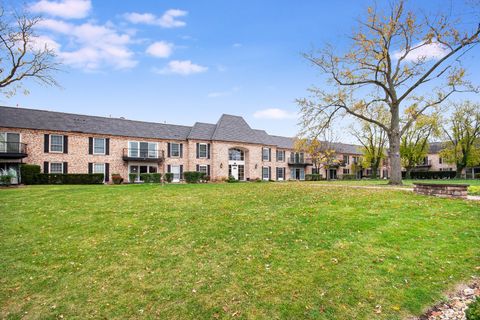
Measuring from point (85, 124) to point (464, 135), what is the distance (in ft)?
182

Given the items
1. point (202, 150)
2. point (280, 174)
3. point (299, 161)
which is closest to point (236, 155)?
point (202, 150)

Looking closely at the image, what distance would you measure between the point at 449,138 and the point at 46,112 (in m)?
58.0

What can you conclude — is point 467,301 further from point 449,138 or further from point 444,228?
point 449,138

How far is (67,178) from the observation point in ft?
80.4

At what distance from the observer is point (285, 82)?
1847 cm

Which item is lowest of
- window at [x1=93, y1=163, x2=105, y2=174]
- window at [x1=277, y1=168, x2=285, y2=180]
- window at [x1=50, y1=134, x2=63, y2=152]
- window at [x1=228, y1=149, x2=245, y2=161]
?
window at [x1=277, y1=168, x2=285, y2=180]

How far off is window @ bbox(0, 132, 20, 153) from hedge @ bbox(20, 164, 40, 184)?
2855 millimetres

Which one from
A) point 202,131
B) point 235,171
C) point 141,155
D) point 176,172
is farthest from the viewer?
point 235,171

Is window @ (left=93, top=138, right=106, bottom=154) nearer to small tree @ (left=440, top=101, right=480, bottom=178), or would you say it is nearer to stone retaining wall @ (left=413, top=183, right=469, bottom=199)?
stone retaining wall @ (left=413, top=183, right=469, bottom=199)

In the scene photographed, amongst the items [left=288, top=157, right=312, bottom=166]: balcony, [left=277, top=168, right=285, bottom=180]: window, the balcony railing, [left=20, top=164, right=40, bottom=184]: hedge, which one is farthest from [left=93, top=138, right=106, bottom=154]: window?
the balcony railing

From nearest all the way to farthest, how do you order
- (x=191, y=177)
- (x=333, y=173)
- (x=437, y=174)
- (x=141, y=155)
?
(x=191, y=177) < (x=141, y=155) < (x=437, y=174) < (x=333, y=173)

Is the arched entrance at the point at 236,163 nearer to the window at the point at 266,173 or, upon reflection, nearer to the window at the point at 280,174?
the window at the point at 266,173

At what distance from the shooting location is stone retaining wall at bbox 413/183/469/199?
10930mm

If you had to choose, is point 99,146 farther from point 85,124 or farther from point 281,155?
point 281,155
